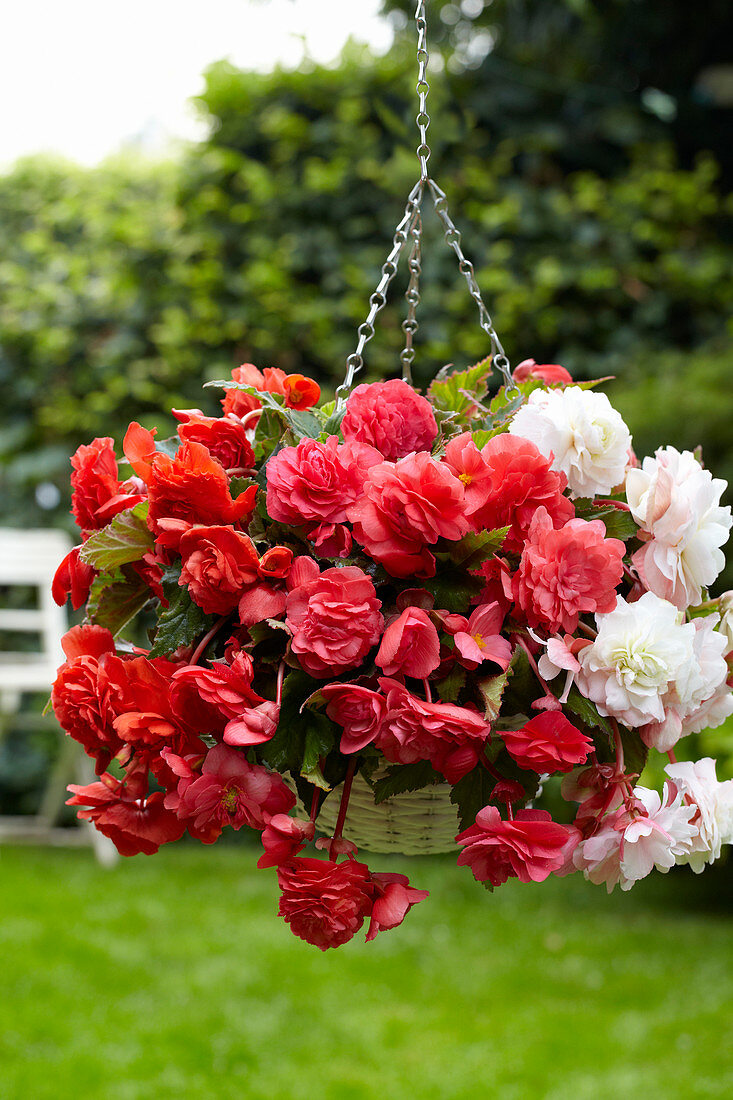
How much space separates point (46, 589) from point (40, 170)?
5.19ft

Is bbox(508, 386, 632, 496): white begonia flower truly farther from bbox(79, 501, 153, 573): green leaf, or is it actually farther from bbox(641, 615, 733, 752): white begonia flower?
bbox(79, 501, 153, 573): green leaf

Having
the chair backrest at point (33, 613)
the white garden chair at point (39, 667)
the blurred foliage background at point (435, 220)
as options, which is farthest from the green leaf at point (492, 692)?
the blurred foliage background at point (435, 220)

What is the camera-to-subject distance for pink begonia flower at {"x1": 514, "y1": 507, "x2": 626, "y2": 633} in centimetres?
76

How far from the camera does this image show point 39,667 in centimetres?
308

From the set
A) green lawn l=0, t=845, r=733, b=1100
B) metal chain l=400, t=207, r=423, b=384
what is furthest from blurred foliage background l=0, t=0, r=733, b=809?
metal chain l=400, t=207, r=423, b=384

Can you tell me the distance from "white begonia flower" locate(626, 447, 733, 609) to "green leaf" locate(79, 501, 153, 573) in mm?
422

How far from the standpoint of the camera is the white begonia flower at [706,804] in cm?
81

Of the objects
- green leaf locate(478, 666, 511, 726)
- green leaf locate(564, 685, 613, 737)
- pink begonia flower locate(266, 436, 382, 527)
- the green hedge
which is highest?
the green hedge

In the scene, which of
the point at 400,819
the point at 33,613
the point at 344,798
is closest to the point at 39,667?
the point at 33,613

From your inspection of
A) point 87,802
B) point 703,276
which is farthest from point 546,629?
point 703,276

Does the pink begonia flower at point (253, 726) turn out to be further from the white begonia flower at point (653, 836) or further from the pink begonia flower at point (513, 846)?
the white begonia flower at point (653, 836)

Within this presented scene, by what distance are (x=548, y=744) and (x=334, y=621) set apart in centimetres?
18

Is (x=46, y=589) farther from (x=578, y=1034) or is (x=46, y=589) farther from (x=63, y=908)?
(x=578, y=1034)

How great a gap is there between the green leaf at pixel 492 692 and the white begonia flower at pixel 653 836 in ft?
0.45
